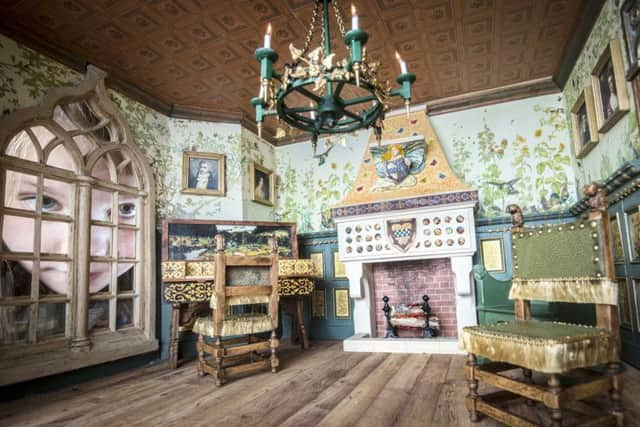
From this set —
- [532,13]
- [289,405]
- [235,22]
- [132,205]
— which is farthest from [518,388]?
[132,205]

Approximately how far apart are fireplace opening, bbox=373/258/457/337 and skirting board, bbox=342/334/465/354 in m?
0.52

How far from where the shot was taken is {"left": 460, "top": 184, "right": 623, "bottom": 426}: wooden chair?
1700mm

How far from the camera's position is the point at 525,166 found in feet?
15.6

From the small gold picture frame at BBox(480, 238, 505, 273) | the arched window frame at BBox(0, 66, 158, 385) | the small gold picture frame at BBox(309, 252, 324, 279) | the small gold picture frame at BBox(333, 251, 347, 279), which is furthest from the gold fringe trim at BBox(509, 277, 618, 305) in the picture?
the arched window frame at BBox(0, 66, 158, 385)

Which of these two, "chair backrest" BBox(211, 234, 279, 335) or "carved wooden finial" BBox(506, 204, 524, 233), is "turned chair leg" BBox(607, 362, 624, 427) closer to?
"carved wooden finial" BBox(506, 204, 524, 233)

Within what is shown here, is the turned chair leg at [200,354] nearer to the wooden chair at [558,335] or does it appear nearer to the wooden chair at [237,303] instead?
the wooden chair at [237,303]

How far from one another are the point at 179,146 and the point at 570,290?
4.54 metres

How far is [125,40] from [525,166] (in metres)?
4.68

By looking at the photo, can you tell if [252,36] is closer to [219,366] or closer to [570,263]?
[219,366]

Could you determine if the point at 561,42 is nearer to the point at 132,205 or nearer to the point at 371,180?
the point at 371,180

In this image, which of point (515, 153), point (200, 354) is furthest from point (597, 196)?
point (200, 354)

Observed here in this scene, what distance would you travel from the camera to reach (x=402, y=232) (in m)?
4.59

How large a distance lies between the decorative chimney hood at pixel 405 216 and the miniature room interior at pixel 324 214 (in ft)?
0.10

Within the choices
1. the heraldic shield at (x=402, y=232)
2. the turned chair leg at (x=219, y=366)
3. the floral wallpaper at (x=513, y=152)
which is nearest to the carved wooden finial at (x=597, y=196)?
the heraldic shield at (x=402, y=232)
